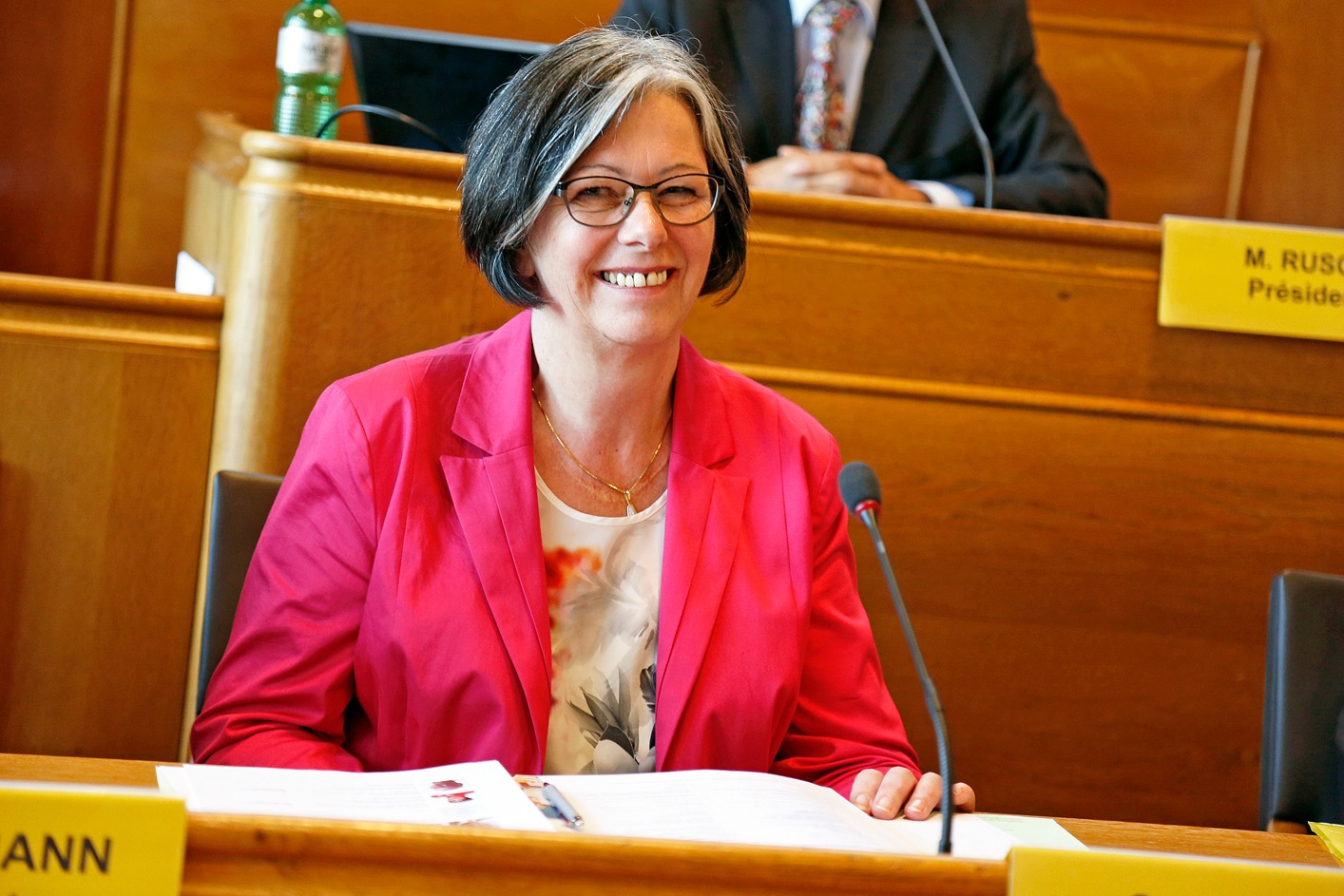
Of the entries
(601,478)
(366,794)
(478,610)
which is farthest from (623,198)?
(366,794)

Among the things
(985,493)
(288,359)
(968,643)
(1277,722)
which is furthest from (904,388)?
(288,359)

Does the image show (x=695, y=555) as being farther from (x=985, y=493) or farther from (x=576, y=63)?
(x=985, y=493)

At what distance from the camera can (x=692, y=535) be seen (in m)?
1.45

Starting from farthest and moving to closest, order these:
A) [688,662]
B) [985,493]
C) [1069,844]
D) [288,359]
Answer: [985,493] → [288,359] → [688,662] → [1069,844]

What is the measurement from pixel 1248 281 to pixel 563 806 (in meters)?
1.35

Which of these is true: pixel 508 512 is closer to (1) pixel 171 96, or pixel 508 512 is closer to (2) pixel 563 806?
(2) pixel 563 806

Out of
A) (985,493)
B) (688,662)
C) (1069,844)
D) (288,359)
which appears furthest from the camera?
(985,493)

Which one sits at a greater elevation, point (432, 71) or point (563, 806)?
point (432, 71)

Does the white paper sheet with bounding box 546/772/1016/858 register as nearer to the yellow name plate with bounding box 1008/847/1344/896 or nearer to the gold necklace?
the yellow name plate with bounding box 1008/847/1344/896

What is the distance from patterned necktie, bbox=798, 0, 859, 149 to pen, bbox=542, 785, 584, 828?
62.4 inches

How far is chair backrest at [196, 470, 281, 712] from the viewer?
141cm

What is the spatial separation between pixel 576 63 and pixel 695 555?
1.68 ft

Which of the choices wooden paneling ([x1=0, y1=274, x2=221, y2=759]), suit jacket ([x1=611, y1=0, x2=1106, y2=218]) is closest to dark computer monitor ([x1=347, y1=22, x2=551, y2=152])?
suit jacket ([x1=611, y1=0, x2=1106, y2=218])

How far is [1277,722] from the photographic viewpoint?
1457 mm
